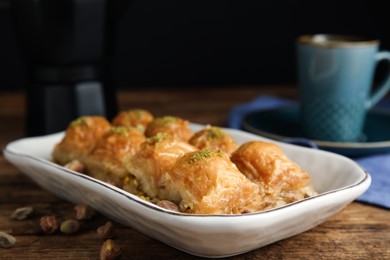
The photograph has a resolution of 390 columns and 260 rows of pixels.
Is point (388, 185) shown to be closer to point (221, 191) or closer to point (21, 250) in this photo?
point (221, 191)

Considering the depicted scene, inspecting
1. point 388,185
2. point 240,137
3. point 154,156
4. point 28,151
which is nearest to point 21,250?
point 154,156

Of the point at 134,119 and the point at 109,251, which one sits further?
the point at 134,119

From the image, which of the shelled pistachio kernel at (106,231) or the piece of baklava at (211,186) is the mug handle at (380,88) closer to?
the piece of baklava at (211,186)

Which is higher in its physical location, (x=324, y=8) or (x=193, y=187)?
(x=324, y=8)

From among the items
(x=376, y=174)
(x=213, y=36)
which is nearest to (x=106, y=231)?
(x=376, y=174)

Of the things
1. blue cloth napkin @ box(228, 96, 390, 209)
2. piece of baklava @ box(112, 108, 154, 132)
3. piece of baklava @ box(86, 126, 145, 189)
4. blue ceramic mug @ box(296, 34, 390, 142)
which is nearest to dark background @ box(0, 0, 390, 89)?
blue cloth napkin @ box(228, 96, 390, 209)

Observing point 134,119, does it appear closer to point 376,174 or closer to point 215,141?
point 215,141
